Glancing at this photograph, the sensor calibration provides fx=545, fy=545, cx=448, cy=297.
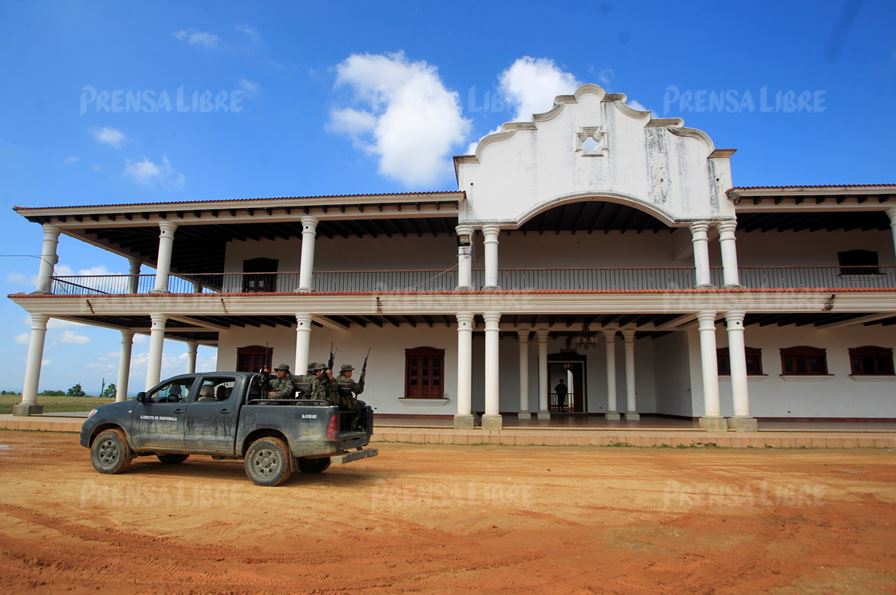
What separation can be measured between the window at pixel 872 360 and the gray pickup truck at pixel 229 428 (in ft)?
59.7

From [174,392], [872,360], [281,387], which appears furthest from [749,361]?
[174,392]

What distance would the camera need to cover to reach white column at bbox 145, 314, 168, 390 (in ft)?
55.2

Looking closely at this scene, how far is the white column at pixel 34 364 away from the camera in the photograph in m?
17.3

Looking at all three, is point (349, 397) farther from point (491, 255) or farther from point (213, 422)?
point (491, 255)

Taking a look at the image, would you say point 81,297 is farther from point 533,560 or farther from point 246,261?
point 533,560

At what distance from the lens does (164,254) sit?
1723 centimetres

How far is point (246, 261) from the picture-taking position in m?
20.6

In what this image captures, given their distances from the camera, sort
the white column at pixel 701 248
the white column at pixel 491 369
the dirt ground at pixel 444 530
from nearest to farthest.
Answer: the dirt ground at pixel 444 530, the white column at pixel 491 369, the white column at pixel 701 248

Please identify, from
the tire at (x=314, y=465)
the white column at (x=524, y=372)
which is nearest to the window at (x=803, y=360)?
the white column at (x=524, y=372)

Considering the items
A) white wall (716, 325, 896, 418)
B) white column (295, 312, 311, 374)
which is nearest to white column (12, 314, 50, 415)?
white column (295, 312, 311, 374)

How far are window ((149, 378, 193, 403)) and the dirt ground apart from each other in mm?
1139

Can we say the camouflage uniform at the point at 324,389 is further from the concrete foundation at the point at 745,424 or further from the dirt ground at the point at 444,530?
the concrete foundation at the point at 745,424

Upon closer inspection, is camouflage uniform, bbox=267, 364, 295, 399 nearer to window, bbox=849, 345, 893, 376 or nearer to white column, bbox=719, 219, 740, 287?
white column, bbox=719, 219, 740, 287

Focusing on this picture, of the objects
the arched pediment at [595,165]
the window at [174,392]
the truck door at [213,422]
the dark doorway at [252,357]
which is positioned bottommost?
the truck door at [213,422]
